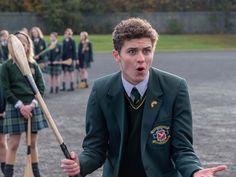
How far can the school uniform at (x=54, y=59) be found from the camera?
20.3 meters

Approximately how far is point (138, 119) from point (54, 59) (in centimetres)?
1634

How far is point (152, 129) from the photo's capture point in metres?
4.32

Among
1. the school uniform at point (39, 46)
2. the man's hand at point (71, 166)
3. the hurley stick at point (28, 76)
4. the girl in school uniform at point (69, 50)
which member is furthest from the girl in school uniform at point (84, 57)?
the man's hand at point (71, 166)

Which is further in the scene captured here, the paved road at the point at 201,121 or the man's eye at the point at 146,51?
the paved road at the point at 201,121

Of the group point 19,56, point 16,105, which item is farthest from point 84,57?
point 19,56

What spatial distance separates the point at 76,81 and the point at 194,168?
61.3ft

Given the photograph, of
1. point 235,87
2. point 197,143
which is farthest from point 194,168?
point 235,87

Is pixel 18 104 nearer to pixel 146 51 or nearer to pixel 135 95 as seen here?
pixel 135 95

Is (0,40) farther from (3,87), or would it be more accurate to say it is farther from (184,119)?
(184,119)

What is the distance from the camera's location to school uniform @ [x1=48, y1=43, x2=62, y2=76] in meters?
20.3

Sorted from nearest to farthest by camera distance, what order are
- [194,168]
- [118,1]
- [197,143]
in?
1. [194,168]
2. [197,143]
3. [118,1]

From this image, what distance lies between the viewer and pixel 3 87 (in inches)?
341

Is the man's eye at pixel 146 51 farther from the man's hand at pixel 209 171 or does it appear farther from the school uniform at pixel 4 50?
the school uniform at pixel 4 50

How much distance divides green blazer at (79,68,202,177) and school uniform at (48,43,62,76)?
1580cm
